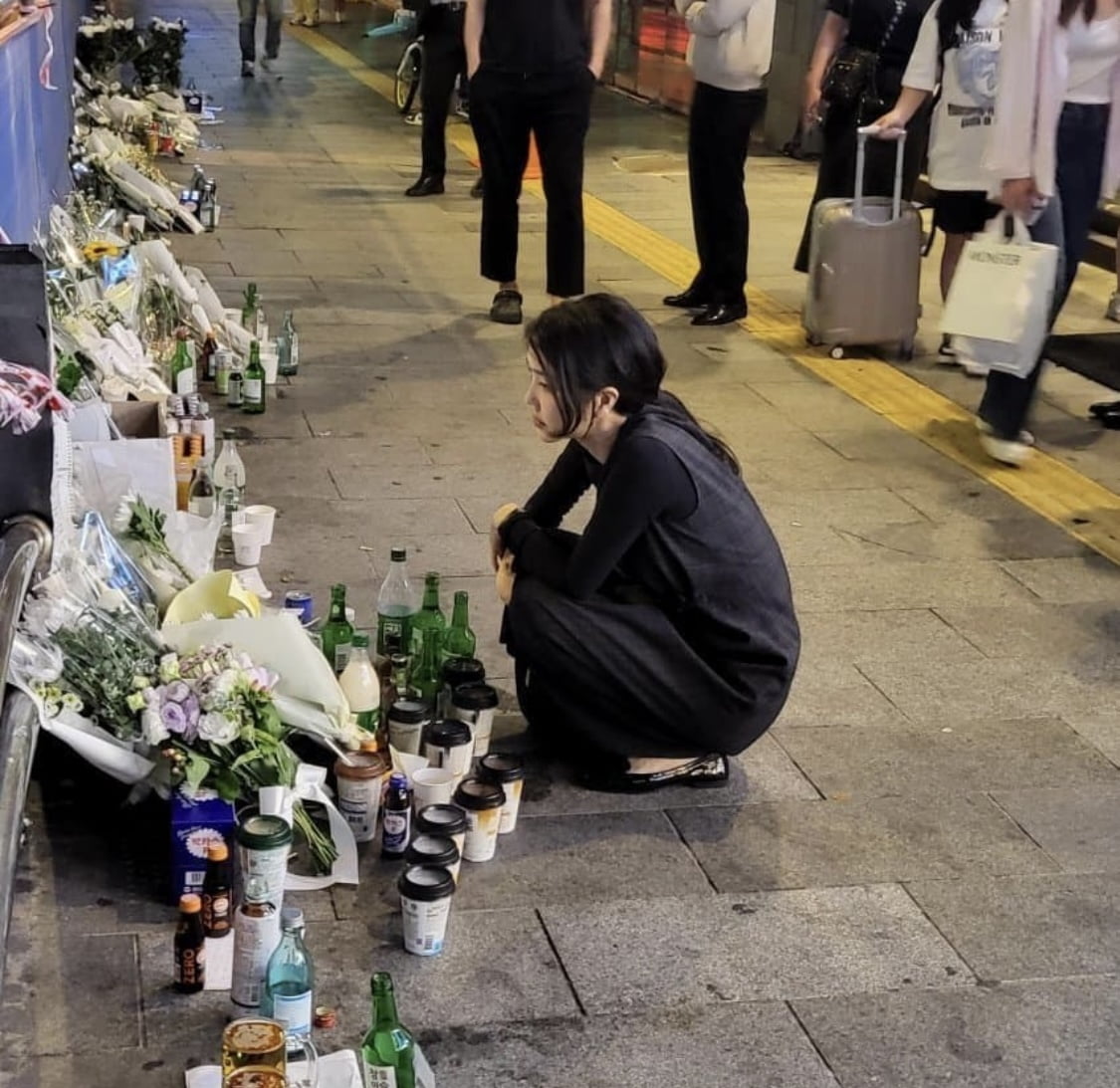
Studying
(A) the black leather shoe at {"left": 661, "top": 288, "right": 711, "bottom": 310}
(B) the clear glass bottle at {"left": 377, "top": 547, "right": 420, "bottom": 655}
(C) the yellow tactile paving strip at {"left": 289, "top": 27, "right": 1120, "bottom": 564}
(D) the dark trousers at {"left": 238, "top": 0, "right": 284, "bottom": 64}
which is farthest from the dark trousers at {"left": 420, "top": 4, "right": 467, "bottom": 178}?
(B) the clear glass bottle at {"left": 377, "top": 547, "right": 420, "bottom": 655}

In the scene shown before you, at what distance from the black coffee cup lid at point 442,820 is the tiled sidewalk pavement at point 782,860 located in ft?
0.40

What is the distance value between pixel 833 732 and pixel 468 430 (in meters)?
2.31

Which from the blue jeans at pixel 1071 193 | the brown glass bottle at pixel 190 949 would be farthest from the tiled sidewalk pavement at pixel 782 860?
the blue jeans at pixel 1071 193

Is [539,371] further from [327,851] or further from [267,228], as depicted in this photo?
[267,228]

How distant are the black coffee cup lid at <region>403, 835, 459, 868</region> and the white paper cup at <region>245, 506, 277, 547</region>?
1639 mm

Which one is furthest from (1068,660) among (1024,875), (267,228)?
(267,228)

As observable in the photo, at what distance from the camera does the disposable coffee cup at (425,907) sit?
2.85m

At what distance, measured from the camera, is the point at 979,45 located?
5.92 meters

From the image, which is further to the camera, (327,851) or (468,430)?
(468,430)

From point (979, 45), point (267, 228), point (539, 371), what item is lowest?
point (267, 228)

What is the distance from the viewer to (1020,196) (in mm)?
5066

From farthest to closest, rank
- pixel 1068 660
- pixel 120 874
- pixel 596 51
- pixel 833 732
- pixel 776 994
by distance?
1. pixel 596 51
2. pixel 1068 660
3. pixel 833 732
4. pixel 120 874
5. pixel 776 994

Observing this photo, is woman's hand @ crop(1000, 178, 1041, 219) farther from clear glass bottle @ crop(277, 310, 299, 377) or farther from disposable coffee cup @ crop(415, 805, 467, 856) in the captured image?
disposable coffee cup @ crop(415, 805, 467, 856)

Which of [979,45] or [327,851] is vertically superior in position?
[979,45]
